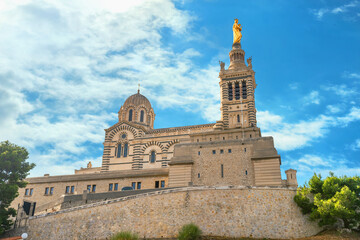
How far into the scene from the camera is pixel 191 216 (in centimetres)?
2889

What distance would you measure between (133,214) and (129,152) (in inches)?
976

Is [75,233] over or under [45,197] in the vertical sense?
under

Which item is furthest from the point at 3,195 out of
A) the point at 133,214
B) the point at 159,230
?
the point at 159,230

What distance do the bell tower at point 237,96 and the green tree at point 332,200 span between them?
21109 mm

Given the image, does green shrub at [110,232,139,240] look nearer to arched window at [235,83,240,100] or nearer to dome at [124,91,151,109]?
arched window at [235,83,240,100]

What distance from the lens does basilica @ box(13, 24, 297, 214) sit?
37969 mm

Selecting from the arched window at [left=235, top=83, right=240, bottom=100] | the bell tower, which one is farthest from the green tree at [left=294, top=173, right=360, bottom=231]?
the arched window at [left=235, top=83, right=240, bottom=100]

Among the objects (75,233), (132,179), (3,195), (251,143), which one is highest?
(251,143)

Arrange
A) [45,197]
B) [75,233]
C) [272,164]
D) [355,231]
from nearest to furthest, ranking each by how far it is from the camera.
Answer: [355,231], [75,233], [272,164], [45,197]

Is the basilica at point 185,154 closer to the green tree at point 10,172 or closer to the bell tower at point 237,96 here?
the bell tower at point 237,96

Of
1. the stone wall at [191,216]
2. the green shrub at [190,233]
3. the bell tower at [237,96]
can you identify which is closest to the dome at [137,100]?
the bell tower at [237,96]

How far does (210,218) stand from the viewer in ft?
93.7

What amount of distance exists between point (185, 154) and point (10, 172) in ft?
61.5

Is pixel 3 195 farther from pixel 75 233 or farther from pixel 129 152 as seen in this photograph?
pixel 129 152
